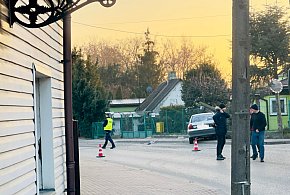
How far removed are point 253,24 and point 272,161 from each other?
84.7 feet

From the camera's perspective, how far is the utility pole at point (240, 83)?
5.62 metres

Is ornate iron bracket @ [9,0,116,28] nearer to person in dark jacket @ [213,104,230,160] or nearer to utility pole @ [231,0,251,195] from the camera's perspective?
utility pole @ [231,0,251,195]

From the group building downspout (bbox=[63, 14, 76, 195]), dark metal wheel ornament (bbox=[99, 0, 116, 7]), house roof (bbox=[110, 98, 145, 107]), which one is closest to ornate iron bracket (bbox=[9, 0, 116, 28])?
dark metal wheel ornament (bbox=[99, 0, 116, 7])

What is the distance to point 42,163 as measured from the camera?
25.6ft

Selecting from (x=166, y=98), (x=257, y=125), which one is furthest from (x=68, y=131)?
(x=166, y=98)

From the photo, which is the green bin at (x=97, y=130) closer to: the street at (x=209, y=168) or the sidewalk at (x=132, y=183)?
the street at (x=209, y=168)

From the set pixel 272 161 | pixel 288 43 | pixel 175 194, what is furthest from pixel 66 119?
pixel 288 43

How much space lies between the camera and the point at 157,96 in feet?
225

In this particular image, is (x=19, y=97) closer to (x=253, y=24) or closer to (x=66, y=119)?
(x=66, y=119)

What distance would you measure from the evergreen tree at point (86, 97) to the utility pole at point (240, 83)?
137 feet

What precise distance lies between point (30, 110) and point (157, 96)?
2440 inches

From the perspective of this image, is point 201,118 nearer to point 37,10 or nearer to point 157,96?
point 37,10

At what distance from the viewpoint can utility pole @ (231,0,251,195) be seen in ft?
18.4

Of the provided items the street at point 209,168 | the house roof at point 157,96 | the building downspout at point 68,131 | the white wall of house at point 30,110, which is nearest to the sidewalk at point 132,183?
the street at point 209,168
